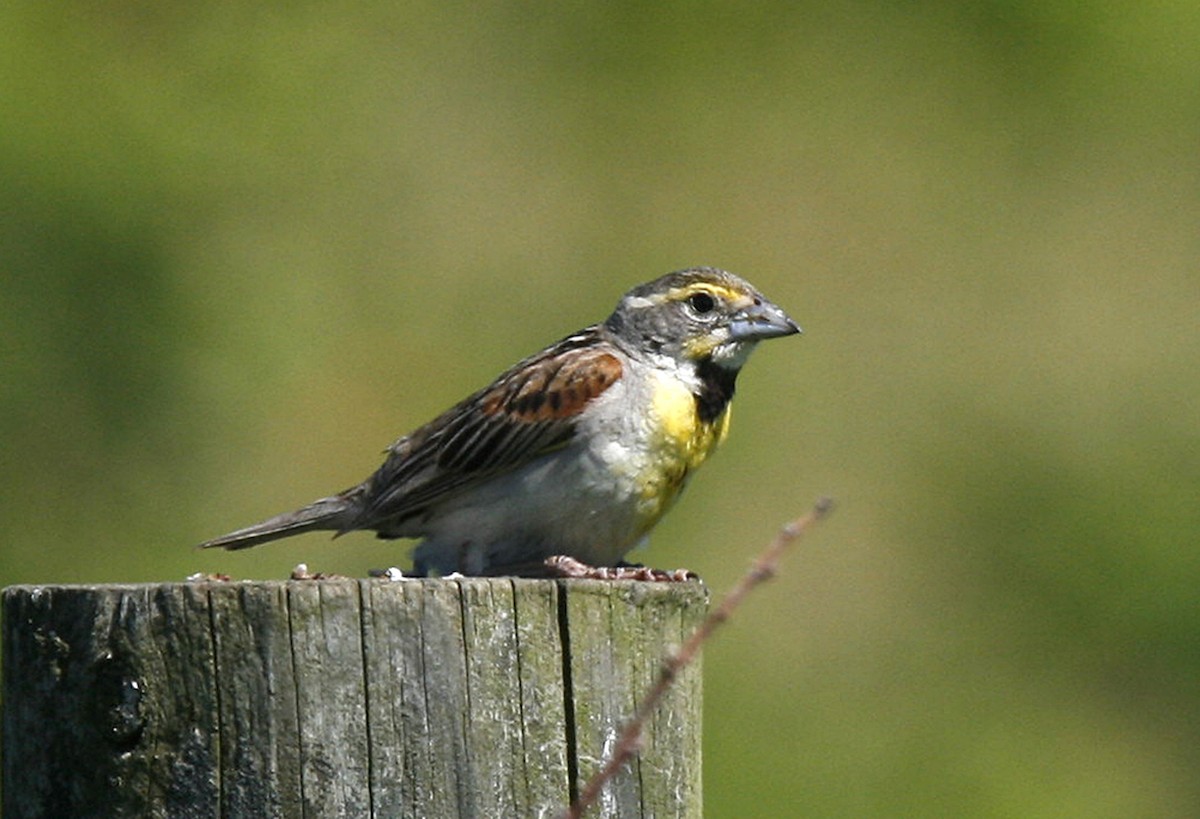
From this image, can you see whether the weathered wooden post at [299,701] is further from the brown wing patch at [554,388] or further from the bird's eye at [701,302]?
the bird's eye at [701,302]

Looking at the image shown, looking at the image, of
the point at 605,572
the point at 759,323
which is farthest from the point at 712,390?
the point at 605,572

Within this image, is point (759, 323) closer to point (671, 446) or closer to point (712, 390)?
point (712, 390)

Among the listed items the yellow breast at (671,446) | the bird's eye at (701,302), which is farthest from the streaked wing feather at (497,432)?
the bird's eye at (701,302)

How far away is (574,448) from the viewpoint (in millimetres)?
6230

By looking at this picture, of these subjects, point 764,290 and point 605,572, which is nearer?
point 605,572

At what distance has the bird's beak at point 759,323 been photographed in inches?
258

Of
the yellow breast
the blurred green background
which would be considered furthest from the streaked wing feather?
the blurred green background

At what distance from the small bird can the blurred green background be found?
10.0 ft

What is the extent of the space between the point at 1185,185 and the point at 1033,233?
116 cm

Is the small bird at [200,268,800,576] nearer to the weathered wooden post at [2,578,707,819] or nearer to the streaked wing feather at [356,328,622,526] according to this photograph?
the streaked wing feather at [356,328,622,526]

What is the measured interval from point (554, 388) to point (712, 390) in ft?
1.59

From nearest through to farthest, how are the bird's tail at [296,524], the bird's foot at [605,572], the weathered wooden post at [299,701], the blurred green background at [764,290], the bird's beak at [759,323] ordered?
the weathered wooden post at [299,701] < the bird's foot at [605,572] < the bird's tail at [296,524] < the bird's beak at [759,323] < the blurred green background at [764,290]

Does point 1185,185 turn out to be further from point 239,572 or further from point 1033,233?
point 239,572

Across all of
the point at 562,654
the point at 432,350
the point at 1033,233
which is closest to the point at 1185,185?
the point at 1033,233
